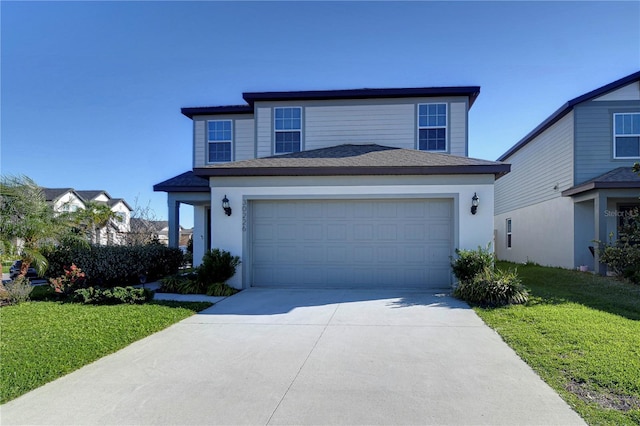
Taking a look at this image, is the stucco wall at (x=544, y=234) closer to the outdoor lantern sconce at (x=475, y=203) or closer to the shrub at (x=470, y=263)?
the outdoor lantern sconce at (x=475, y=203)

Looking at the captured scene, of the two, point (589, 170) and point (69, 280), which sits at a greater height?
point (589, 170)

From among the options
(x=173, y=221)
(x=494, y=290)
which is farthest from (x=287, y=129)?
(x=494, y=290)

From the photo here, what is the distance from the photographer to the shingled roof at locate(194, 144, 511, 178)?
29.6ft

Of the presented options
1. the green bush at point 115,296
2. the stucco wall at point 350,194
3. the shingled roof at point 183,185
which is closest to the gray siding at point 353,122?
the shingled roof at point 183,185

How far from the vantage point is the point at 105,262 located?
1000 cm

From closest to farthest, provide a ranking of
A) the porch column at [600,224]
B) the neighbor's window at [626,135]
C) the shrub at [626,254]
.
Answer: the shrub at [626,254] < the porch column at [600,224] < the neighbor's window at [626,135]

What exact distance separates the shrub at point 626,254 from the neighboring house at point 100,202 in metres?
15.8

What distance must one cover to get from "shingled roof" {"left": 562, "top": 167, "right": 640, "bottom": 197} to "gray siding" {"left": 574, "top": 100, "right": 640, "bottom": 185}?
322 millimetres

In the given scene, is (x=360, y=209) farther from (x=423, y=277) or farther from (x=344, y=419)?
(x=344, y=419)

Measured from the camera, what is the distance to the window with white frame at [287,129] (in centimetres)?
1270

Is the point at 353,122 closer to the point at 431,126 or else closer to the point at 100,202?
the point at 431,126

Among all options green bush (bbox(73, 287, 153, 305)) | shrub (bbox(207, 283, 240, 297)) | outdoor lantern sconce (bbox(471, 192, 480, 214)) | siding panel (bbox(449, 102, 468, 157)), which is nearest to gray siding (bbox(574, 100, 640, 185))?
siding panel (bbox(449, 102, 468, 157))

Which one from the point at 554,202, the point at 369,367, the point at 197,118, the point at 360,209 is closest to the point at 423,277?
the point at 360,209

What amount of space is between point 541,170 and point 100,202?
1308 inches
